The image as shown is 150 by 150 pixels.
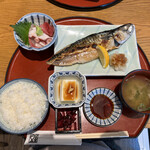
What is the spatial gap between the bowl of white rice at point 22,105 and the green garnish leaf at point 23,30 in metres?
0.46

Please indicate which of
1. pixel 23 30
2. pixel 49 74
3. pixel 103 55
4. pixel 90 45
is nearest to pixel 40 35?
pixel 23 30

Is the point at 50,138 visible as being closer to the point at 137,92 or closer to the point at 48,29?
the point at 137,92

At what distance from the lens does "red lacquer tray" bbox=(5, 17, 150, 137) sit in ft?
4.32

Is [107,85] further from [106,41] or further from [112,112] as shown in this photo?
[106,41]

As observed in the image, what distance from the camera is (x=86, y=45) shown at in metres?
1.53

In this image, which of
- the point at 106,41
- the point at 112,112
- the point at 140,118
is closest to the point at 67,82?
the point at 112,112

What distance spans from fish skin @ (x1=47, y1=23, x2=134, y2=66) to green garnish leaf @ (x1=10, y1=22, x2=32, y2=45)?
1.14 feet

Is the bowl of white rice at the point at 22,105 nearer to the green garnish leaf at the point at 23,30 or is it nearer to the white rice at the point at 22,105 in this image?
the white rice at the point at 22,105

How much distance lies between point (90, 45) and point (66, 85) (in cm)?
54

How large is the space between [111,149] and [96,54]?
1263mm

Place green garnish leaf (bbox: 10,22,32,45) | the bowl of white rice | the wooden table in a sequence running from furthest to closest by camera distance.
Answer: the wooden table, green garnish leaf (bbox: 10,22,32,45), the bowl of white rice

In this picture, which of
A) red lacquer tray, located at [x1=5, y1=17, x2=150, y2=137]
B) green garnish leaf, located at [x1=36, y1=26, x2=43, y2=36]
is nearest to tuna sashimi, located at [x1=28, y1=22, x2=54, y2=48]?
green garnish leaf, located at [x1=36, y1=26, x2=43, y2=36]

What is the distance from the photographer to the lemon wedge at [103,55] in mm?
1401

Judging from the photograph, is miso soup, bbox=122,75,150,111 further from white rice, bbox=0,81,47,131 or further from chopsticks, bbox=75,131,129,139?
white rice, bbox=0,81,47,131
